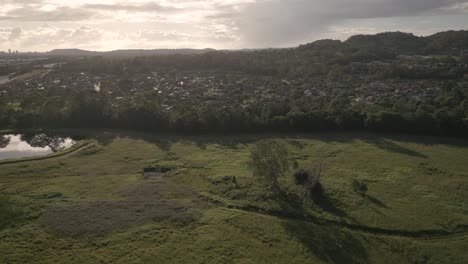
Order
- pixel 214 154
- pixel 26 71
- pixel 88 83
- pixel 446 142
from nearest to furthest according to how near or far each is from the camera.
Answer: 1. pixel 214 154
2. pixel 446 142
3. pixel 88 83
4. pixel 26 71

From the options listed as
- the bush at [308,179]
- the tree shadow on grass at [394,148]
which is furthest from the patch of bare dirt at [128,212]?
the tree shadow on grass at [394,148]

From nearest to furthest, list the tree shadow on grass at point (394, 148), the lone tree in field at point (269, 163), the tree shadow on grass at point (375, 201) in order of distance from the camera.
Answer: the tree shadow on grass at point (375, 201), the lone tree in field at point (269, 163), the tree shadow on grass at point (394, 148)

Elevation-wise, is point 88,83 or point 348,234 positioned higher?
point 88,83

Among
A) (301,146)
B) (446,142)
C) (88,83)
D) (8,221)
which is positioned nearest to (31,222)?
(8,221)

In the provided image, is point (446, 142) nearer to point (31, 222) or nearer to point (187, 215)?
point (187, 215)

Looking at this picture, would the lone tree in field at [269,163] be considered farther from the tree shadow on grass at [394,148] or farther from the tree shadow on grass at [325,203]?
the tree shadow on grass at [394,148]

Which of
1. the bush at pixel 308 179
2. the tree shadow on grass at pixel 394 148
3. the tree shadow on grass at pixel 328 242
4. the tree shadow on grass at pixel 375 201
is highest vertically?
the tree shadow on grass at pixel 394 148

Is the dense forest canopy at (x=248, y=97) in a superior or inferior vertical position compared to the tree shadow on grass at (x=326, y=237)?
superior

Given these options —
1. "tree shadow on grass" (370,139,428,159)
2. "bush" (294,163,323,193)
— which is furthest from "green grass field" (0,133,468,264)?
"bush" (294,163,323,193)
